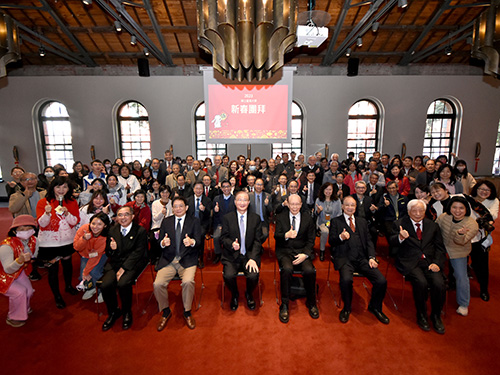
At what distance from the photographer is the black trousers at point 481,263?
10.5 ft

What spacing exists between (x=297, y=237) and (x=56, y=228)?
3158mm

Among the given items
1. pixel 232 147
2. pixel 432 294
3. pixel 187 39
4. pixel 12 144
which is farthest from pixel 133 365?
pixel 12 144

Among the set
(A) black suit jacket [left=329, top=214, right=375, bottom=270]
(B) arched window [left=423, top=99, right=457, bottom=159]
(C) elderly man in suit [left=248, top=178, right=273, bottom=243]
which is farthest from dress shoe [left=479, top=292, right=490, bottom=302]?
(B) arched window [left=423, top=99, right=457, bottom=159]

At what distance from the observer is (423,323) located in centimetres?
279

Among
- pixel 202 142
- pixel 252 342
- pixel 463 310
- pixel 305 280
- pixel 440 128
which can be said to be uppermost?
pixel 440 128

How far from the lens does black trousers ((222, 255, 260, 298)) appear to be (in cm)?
303

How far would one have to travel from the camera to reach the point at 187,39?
7.90 metres

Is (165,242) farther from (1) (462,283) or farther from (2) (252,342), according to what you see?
(1) (462,283)

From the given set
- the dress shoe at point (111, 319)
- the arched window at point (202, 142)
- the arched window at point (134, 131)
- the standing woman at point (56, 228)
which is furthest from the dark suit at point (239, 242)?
the arched window at point (134, 131)

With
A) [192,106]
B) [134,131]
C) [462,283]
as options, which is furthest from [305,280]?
[134,131]

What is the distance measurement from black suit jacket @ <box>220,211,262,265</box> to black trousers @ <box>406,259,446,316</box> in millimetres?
1903

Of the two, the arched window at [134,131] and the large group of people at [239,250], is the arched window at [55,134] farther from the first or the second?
the large group of people at [239,250]

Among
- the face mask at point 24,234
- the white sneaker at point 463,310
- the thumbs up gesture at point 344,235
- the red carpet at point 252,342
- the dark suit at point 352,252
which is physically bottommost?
the red carpet at point 252,342

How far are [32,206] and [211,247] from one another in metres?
3.12
